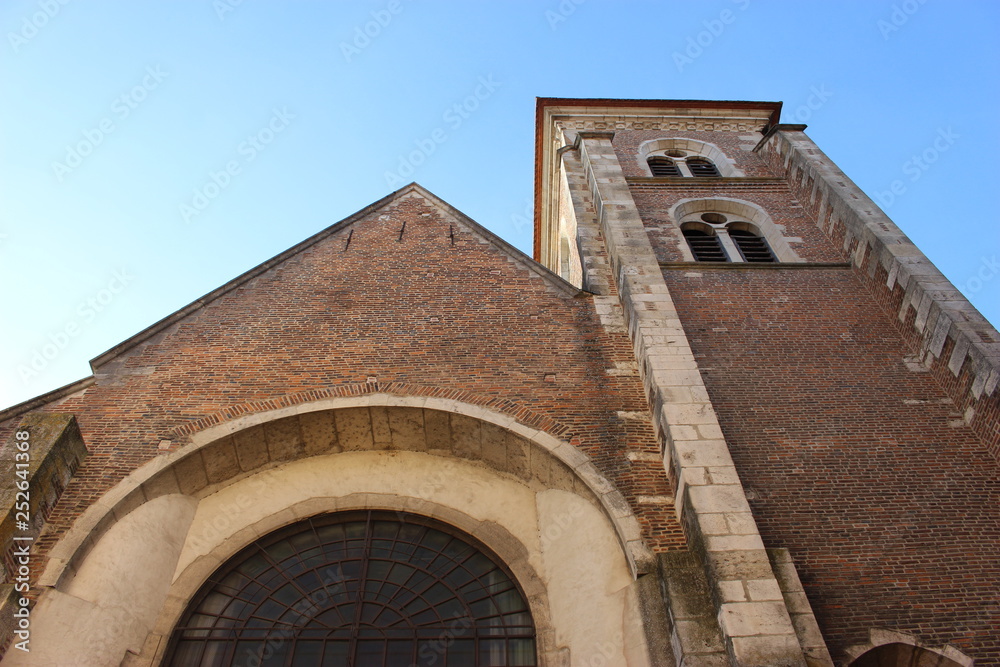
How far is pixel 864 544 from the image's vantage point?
721 centimetres

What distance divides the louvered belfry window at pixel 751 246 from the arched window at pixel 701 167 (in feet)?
10.6

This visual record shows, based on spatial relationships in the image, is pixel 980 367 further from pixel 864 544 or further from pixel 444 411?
pixel 444 411

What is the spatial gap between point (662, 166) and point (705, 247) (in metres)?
4.54

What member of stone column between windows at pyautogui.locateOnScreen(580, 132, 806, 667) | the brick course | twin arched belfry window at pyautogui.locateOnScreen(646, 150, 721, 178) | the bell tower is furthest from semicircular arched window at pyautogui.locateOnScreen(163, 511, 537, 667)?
twin arched belfry window at pyautogui.locateOnScreen(646, 150, 721, 178)

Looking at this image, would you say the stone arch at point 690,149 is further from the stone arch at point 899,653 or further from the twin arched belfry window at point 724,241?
the stone arch at point 899,653

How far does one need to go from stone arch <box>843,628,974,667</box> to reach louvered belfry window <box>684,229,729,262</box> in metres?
7.89

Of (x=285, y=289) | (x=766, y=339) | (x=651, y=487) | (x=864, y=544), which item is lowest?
(x=864, y=544)

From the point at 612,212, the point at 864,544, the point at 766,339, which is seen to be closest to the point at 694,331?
the point at 766,339

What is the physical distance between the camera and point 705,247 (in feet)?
46.0

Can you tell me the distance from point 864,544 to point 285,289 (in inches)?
309

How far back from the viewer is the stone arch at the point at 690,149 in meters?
17.6

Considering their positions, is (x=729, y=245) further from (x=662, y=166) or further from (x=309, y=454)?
(x=309, y=454)

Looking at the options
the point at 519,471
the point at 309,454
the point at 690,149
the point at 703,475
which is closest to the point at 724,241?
the point at 690,149

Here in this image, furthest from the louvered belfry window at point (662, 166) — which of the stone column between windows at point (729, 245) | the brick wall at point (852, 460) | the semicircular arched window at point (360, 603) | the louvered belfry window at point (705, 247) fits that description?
the semicircular arched window at point (360, 603)
